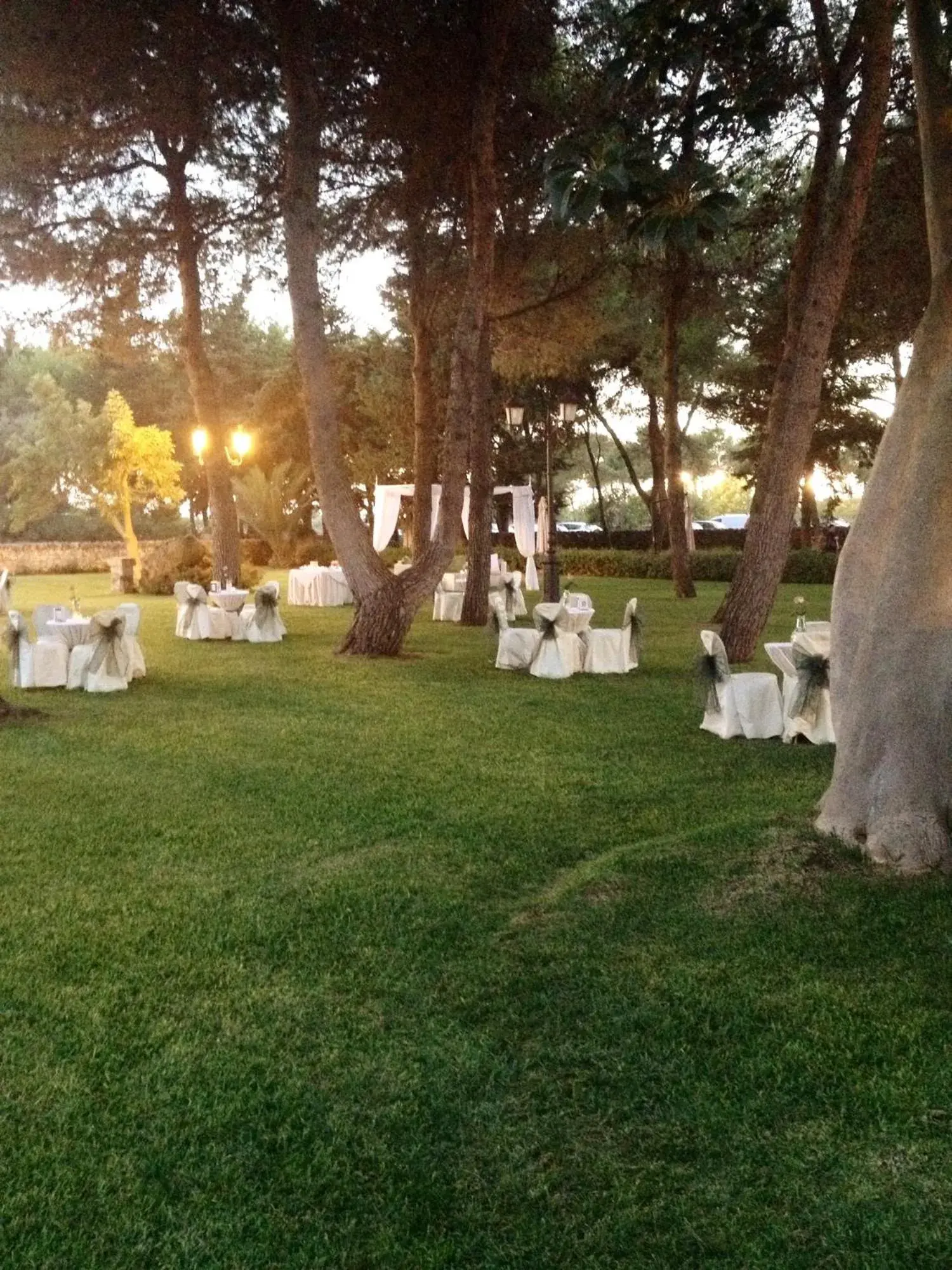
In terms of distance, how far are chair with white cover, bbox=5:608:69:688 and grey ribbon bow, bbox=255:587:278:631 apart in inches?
172

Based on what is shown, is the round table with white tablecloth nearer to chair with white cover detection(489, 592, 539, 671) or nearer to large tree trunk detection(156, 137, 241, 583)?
chair with white cover detection(489, 592, 539, 671)

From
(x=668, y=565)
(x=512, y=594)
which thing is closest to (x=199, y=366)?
(x=512, y=594)

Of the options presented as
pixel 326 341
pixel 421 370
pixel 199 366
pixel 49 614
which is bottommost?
pixel 49 614

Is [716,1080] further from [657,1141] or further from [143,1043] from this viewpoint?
[143,1043]

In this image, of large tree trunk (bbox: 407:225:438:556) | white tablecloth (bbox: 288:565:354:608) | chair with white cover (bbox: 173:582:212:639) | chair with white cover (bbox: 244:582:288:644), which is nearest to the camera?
chair with white cover (bbox: 244:582:288:644)

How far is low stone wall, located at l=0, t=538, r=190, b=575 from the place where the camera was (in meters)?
35.2

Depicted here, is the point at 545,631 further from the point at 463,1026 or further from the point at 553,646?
the point at 463,1026

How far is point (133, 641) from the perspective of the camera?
1144 centimetres

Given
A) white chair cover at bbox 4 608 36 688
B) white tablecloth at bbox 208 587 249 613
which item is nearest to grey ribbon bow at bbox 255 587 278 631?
white tablecloth at bbox 208 587 249 613

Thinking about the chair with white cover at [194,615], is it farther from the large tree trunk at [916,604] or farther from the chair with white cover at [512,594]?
the large tree trunk at [916,604]

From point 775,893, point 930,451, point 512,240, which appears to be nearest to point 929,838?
point 775,893

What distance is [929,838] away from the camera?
464 centimetres

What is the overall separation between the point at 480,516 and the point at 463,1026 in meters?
14.0

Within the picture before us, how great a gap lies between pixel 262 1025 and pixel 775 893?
7.36 feet
